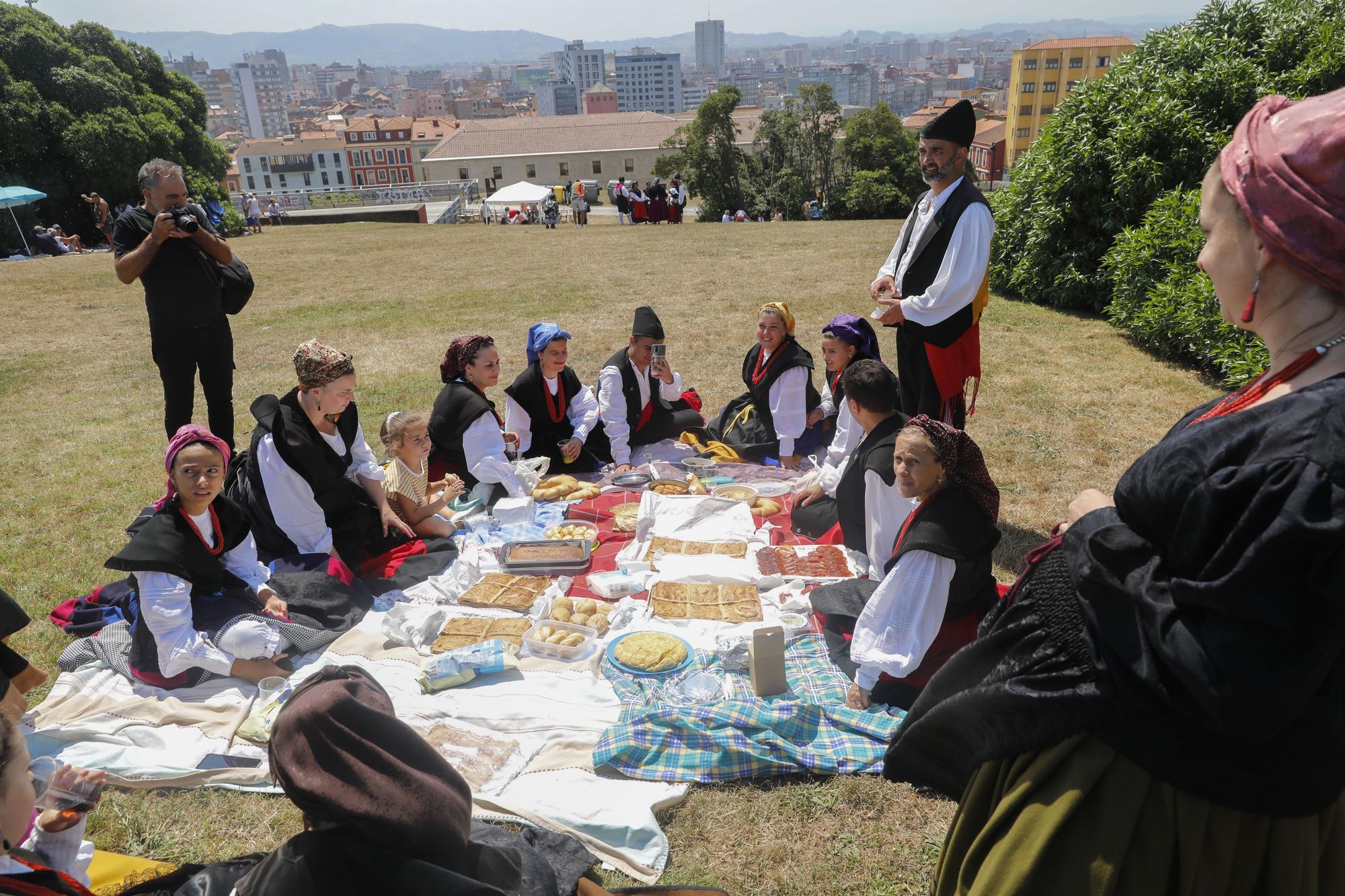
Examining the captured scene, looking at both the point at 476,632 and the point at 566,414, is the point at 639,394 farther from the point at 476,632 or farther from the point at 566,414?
the point at 476,632

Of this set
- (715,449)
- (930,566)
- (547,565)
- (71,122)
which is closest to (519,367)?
(715,449)

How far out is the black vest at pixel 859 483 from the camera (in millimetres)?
4453

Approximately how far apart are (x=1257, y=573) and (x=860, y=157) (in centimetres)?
3578

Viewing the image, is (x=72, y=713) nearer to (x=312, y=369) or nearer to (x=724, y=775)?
(x=312, y=369)

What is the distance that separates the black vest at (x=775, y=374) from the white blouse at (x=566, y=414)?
134 cm

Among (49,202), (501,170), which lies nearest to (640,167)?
(501,170)

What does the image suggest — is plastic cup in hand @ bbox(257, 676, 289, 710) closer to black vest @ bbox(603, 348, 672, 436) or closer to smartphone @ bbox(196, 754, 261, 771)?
smartphone @ bbox(196, 754, 261, 771)

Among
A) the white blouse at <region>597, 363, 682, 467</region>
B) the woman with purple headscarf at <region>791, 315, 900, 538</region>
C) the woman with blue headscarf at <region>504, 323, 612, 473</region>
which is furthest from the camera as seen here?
the white blouse at <region>597, 363, 682, 467</region>

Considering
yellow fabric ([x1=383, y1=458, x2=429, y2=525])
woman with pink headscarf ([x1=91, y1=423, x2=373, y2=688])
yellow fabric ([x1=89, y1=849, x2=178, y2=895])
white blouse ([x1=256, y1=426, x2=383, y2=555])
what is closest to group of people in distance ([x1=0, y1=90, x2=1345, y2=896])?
yellow fabric ([x1=89, y1=849, x2=178, y2=895])

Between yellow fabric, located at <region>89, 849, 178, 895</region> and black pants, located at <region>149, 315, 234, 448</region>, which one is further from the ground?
black pants, located at <region>149, 315, 234, 448</region>

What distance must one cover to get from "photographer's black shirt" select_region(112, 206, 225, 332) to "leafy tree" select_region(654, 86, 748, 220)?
31.5m

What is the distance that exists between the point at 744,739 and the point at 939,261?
3118 mm

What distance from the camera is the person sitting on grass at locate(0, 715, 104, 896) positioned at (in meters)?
1.94

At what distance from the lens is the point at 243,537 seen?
4.04m
